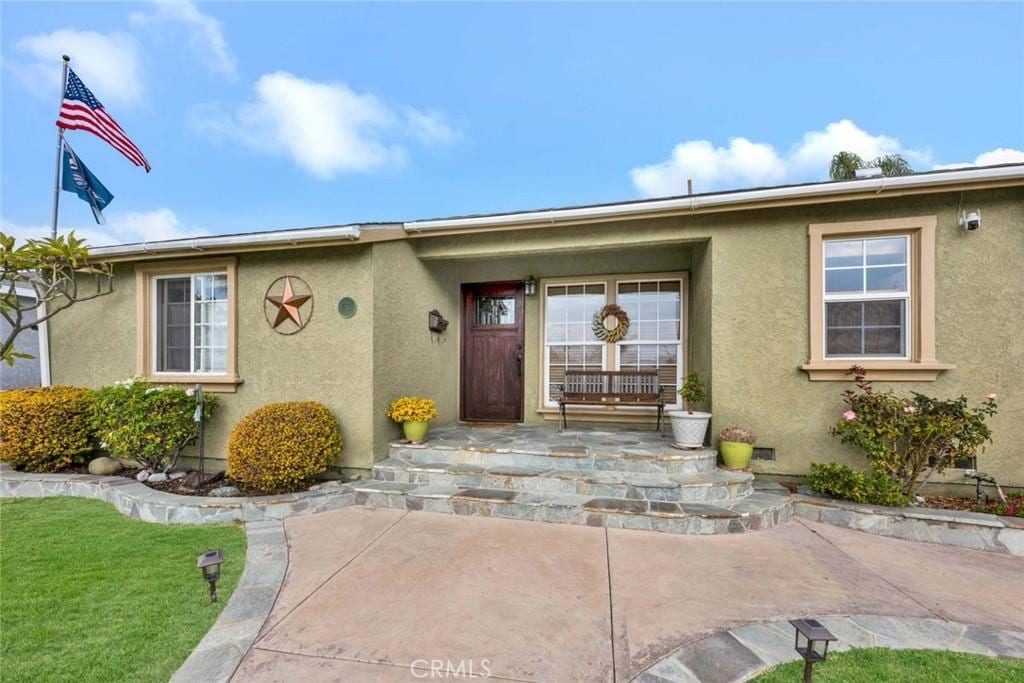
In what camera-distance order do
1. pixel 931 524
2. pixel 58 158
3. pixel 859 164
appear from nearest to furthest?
1. pixel 931 524
2. pixel 58 158
3. pixel 859 164

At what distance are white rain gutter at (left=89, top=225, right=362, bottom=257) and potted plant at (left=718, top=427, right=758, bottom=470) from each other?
4896 mm

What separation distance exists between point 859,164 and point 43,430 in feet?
64.5

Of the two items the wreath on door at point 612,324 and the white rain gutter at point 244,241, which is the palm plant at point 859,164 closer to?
the wreath on door at point 612,324

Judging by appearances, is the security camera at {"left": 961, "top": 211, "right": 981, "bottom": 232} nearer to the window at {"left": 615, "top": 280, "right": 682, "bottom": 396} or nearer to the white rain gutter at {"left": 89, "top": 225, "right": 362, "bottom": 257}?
the window at {"left": 615, "top": 280, "right": 682, "bottom": 396}

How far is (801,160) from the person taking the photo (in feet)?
61.0

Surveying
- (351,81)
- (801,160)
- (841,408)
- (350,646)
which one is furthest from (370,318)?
(801,160)

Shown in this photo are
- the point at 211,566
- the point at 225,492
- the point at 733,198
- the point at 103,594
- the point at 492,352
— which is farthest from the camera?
the point at 492,352

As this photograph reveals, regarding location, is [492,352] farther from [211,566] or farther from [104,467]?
[104,467]

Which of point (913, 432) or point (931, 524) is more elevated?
point (913, 432)

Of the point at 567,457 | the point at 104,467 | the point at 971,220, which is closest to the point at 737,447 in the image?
the point at 567,457

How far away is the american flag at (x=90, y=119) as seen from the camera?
5949mm

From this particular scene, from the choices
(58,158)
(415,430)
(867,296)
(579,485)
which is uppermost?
(58,158)

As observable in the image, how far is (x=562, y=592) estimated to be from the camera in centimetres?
286

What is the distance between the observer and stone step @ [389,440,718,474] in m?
4.59
